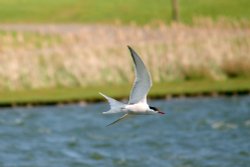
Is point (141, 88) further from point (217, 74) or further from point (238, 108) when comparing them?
point (217, 74)

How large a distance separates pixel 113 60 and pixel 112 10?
1113 inches

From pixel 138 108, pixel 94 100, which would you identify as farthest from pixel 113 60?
pixel 138 108

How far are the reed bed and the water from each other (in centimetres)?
166

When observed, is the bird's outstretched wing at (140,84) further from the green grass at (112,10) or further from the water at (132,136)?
the green grass at (112,10)

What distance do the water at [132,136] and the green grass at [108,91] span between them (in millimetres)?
238

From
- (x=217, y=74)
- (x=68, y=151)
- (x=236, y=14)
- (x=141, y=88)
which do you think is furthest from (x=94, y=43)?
(x=236, y=14)

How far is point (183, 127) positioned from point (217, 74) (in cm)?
407

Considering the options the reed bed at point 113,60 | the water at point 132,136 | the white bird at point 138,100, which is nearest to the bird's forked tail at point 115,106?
the white bird at point 138,100

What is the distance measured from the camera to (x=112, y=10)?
59.2m

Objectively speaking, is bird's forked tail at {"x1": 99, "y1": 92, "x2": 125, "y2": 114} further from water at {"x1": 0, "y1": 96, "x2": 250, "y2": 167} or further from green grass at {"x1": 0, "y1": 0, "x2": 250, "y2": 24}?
green grass at {"x1": 0, "y1": 0, "x2": 250, "y2": 24}

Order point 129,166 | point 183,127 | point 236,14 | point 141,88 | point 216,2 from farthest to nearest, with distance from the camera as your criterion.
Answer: point 216,2
point 236,14
point 183,127
point 129,166
point 141,88

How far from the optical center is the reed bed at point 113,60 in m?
30.6

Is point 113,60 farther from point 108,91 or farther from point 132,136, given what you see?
point 132,136

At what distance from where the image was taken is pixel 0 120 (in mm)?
28375
